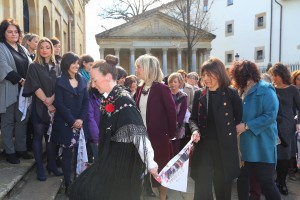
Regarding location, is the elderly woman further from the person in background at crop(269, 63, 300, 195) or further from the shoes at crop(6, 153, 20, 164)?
the person in background at crop(269, 63, 300, 195)

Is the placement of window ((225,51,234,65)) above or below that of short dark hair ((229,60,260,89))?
above

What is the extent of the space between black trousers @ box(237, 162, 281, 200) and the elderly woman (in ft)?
10.9

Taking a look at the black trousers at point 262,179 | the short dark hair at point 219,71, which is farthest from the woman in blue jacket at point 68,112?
the black trousers at point 262,179

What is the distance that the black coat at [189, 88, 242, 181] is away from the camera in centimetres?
376

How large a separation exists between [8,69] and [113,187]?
114 inches

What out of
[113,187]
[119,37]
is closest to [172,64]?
[119,37]

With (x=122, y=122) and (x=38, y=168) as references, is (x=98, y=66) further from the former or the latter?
(x=38, y=168)

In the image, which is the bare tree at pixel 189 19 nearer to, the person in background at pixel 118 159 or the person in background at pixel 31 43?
the person in background at pixel 31 43

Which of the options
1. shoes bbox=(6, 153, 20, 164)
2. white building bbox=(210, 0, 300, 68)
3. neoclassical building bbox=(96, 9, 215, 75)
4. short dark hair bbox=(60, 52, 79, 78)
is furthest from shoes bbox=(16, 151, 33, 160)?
neoclassical building bbox=(96, 9, 215, 75)

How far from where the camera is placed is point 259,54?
39.8 meters

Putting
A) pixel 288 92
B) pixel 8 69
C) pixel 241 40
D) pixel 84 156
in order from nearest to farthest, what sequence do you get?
pixel 84 156, pixel 8 69, pixel 288 92, pixel 241 40

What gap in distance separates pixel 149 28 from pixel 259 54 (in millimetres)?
14600

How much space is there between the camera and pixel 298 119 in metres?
5.75

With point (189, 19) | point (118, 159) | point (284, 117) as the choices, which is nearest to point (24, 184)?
point (118, 159)
